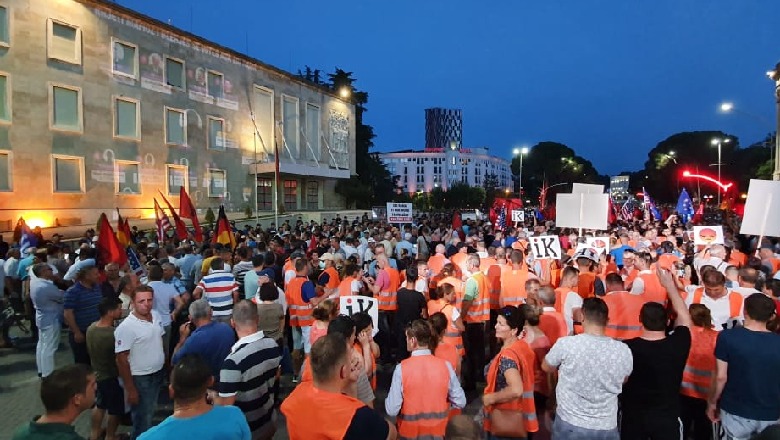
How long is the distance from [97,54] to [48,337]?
2204 centimetres

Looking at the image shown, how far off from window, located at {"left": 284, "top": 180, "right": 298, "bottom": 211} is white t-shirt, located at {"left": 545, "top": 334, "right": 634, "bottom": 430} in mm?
35217

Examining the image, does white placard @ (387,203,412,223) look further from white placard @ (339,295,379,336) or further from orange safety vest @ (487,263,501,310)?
white placard @ (339,295,379,336)

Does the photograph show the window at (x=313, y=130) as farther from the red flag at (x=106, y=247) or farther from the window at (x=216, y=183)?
the red flag at (x=106, y=247)

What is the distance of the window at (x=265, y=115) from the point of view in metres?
35.3

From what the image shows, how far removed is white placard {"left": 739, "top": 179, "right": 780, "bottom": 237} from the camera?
8.19 metres

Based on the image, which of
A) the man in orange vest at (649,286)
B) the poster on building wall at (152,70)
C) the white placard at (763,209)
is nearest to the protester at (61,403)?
the man in orange vest at (649,286)

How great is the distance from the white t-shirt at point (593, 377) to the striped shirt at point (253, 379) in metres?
2.41

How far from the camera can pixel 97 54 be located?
984 inches

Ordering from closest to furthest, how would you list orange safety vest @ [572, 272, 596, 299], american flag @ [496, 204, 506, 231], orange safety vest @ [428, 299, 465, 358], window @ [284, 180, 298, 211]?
orange safety vest @ [428, 299, 465, 358] → orange safety vest @ [572, 272, 596, 299] → american flag @ [496, 204, 506, 231] → window @ [284, 180, 298, 211]

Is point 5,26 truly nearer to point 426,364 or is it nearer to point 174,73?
point 174,73

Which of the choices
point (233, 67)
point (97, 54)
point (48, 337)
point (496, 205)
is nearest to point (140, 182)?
point (97, 54)

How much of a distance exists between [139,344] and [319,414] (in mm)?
3146

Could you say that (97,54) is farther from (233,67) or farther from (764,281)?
(764,281)

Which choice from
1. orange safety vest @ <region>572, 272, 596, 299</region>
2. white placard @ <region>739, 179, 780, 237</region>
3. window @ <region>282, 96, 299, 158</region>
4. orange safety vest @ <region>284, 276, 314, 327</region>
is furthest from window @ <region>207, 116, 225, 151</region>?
white placard @ <region>739, 179, 780, 237</region>
